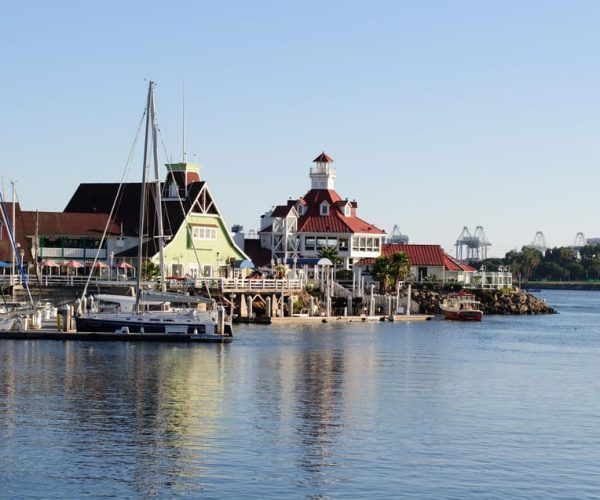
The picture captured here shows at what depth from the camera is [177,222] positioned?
11575 cm

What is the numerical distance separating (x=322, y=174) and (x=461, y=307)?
82.5 feet

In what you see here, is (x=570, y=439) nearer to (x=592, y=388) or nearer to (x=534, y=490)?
(x=534, y=490)

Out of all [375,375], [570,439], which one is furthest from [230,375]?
[570,439]

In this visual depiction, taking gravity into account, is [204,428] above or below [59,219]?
below

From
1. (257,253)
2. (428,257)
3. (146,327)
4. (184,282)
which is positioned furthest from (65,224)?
(428,257)

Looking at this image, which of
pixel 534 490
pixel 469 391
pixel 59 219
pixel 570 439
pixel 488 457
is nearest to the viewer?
pixel 534 490

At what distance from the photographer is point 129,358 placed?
68938 millimetres

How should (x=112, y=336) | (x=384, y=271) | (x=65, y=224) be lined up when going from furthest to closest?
1. (x=384, y=271)
2. (x=65, y=224)
3. (x=112, y=336)

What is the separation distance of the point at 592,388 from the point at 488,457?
21.7 meters

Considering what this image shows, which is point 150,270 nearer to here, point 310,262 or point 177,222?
point 177,222

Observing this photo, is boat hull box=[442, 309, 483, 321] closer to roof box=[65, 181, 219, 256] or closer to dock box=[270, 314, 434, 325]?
dock box=[270, 314, 434, 325]

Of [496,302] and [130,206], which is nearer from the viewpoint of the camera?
[130,206]

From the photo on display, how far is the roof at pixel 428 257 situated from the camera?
142000 millimetres

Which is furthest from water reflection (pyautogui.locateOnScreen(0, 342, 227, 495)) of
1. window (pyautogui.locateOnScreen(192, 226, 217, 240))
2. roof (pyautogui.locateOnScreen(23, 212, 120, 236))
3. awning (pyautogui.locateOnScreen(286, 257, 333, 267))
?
awning (pyautogui.locateOnScreen(286, 257, 333, 267))
